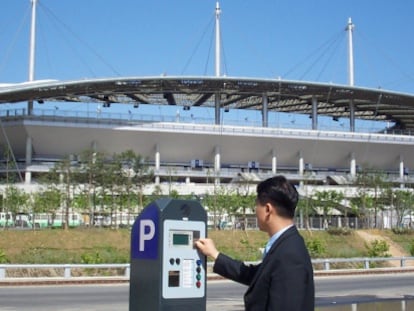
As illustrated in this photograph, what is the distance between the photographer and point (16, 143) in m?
80.2

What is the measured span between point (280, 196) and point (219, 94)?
76951 millimetres

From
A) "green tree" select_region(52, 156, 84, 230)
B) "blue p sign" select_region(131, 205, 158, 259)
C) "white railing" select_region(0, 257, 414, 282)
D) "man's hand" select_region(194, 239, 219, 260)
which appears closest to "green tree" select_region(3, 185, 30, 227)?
"green tree" select_region(52, 156, 84, 230)

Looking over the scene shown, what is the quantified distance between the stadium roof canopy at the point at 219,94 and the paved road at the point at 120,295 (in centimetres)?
5048

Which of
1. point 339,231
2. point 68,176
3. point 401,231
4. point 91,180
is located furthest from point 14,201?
point 401,231

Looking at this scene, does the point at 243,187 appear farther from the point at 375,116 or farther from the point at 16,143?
the point at 375,116

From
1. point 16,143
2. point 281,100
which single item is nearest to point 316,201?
point 281,100

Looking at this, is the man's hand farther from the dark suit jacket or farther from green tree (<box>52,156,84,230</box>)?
green tree (<box>52,156,84,230</box>)

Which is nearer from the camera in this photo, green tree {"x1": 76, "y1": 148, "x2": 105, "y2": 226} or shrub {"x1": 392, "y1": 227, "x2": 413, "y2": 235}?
green tree {"x1": 76, "y1": 148, "x2": 105, "y2": 226}

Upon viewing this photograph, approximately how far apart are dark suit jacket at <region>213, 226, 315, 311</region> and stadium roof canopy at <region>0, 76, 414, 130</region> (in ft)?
226

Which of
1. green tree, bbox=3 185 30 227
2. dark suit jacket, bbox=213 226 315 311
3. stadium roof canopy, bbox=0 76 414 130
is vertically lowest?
dark suit jacket, bbox=213 226 315 311

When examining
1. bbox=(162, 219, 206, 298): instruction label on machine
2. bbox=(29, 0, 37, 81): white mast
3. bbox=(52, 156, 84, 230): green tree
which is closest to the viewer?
bbox=(162, 219, 206, 298): instruction label on machine

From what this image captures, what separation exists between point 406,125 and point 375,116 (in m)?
9.58

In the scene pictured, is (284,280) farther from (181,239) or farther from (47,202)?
(47,202)

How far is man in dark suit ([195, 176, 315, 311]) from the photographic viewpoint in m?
4.30
